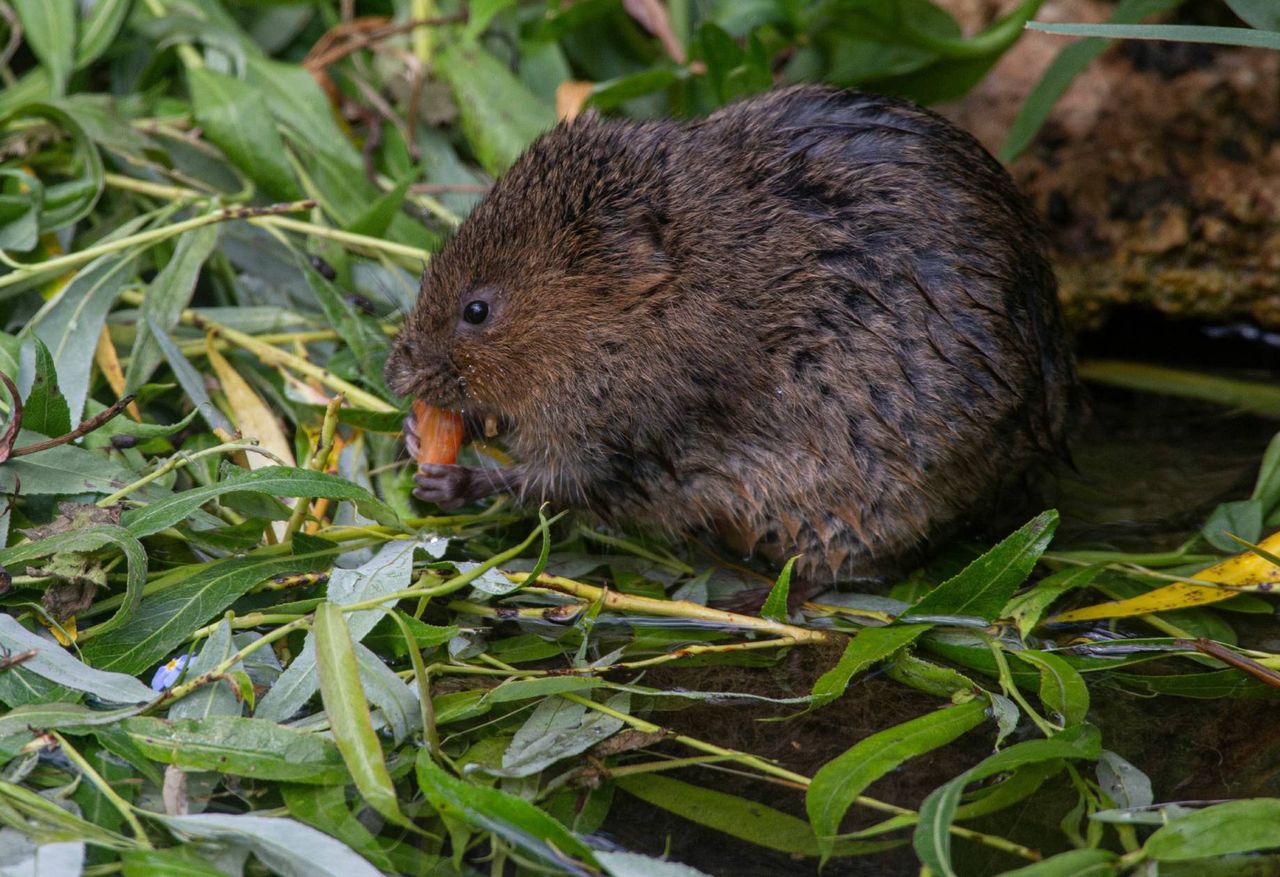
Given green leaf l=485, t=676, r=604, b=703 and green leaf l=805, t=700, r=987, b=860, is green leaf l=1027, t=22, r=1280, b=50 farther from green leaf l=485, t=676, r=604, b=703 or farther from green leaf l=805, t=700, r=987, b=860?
green leaf l=485, t=676, r=604, b=703

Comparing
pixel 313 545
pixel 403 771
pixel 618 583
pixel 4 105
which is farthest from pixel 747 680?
pixel 4 105

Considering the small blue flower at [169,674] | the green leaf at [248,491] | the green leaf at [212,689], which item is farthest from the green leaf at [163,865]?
the green leaf at [248,491]

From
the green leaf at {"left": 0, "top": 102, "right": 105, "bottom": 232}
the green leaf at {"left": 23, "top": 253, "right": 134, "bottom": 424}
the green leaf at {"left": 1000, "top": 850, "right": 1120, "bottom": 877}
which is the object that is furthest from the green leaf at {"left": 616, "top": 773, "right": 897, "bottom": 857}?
the green leaf at {"left": 0, "top": 102, "right": 105, "bottom": 232}

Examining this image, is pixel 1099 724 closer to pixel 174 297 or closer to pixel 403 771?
pixel 403 771

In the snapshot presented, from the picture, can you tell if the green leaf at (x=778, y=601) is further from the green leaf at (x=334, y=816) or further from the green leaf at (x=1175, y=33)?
the green leaf at (x=1175, y=33)

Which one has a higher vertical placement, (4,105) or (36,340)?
(4,105)

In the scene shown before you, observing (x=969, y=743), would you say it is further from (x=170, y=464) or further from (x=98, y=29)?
(x=98, y=29)
